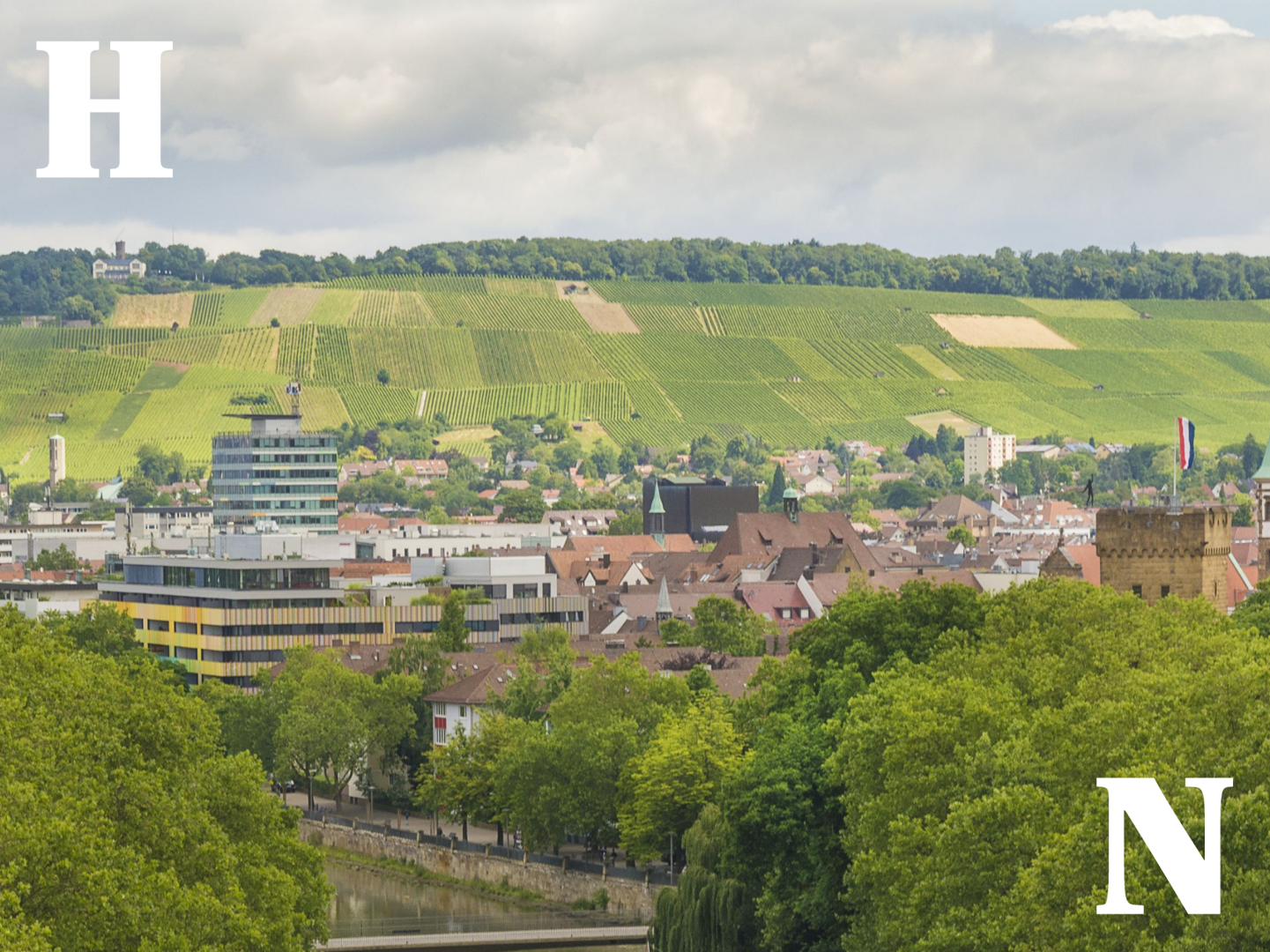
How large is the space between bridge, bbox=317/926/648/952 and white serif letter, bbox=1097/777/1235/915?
33252 millimetres

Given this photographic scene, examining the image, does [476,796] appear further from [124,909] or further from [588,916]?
[124,909]

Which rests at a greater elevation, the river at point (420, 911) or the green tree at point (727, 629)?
the green tree at point (727, 629)

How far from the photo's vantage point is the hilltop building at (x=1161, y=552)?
88875mm

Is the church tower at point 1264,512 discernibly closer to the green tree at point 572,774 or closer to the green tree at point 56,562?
the green tree at point 572,774

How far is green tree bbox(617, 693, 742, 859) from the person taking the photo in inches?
3199

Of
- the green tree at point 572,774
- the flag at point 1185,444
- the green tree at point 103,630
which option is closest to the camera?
the green tree at point 572,774

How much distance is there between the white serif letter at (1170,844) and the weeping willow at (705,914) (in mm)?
22977

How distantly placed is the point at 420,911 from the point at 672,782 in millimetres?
9463

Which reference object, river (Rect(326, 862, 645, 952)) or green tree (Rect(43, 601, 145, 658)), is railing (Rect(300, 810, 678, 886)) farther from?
green tree (Rect(43, 601, 145, 658))

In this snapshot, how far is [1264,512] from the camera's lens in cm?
10888

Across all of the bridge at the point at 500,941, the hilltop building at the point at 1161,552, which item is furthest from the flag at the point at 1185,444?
the bridge at the point at 500,941

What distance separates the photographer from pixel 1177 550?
293 feet

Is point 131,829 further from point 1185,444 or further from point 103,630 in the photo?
point 103,630

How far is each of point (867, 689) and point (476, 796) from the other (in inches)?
1069
